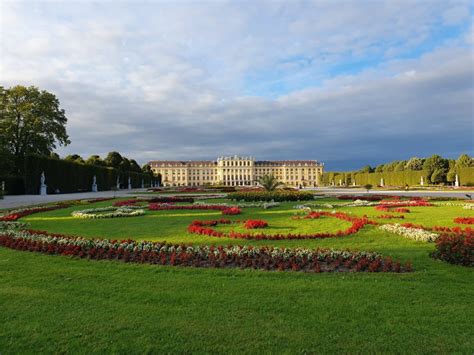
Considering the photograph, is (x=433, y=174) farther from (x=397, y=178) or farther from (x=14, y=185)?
(x=14, y=185)

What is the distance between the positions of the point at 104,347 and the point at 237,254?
282cm

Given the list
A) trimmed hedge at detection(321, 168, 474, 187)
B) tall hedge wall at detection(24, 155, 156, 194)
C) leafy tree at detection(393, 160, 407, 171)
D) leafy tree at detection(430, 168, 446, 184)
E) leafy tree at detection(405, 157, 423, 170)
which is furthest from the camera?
leafy tree at detection(393, 160, 407, 171)

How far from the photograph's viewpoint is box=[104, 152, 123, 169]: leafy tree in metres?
53.6

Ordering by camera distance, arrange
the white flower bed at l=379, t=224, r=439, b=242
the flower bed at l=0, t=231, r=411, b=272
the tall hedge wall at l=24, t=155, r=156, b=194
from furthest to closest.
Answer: the tall hedge wall at l=24, t=155, r=156, b=194, the white flower bed at l=379, t=224, r=439, b=242, the flower bed at l=0, t=231, r=411, b=272

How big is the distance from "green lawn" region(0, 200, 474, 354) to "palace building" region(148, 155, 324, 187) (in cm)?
12297

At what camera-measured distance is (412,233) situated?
7090mm

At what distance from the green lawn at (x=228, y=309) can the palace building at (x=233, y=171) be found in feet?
403

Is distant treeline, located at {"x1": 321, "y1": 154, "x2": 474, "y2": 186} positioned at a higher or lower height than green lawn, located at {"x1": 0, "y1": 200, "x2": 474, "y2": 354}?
higher

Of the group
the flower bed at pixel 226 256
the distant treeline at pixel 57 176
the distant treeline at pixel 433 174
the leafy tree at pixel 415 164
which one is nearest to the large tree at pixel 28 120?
the distant treeline at pixel 57 176

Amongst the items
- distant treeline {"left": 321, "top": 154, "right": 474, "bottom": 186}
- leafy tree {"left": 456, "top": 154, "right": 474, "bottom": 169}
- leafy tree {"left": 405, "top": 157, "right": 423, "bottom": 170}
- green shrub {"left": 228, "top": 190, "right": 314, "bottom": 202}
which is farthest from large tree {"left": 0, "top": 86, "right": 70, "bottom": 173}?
leafy tree {"left": 405, "top": 157, "right": 423, "bottom": 170}

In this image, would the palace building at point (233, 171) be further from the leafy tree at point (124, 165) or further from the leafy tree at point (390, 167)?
the leafy tree at point (124, 165)

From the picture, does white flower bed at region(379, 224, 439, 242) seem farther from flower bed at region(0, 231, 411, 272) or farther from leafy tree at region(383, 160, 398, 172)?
leafy tree at region(383, 160, 398, 172)

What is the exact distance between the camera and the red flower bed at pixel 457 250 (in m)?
4.92

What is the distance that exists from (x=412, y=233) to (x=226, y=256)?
4.00m
